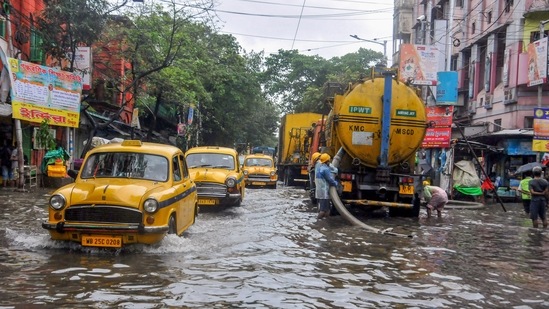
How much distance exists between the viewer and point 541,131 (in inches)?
844

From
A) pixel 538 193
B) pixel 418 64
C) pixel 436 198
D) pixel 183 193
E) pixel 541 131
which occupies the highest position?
pixel 418 64

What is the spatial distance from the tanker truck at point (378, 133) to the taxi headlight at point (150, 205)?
690cm

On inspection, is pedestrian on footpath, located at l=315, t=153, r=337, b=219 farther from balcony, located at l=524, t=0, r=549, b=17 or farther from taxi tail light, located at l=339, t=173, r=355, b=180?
balcony, located at l=524, t=0, r=549, b=17

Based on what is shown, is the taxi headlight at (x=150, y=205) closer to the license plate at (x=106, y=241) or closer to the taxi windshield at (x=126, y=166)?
the license plate at (x=106, y=241)

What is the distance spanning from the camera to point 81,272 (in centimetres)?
706

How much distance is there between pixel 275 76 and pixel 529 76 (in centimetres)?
3422

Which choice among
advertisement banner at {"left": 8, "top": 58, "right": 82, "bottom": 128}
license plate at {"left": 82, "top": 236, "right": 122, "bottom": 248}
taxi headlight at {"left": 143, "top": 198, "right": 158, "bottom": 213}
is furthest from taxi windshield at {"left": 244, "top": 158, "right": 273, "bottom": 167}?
license plate at {"left": 82, "top": 236, "right": 122, "bottom": 248}

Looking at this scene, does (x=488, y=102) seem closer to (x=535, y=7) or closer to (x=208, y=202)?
(x=535, y=7)

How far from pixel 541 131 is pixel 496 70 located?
34.7 feet

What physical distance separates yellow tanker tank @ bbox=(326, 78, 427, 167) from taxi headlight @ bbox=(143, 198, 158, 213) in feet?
22.6

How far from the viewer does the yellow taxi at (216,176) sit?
14.3 m

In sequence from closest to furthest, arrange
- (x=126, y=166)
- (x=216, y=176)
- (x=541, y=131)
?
(x=126, y=166)
(x=216, y=176)
(x=541, y=131)

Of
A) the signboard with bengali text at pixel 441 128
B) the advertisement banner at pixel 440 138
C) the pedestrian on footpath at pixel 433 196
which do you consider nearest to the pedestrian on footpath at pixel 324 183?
the pedestrian on footpath at pixel 433 196

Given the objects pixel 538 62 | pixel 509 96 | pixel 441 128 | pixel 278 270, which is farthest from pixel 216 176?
pixel 509 96
